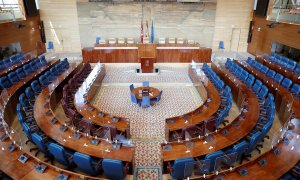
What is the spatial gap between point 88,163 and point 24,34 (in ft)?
49.0

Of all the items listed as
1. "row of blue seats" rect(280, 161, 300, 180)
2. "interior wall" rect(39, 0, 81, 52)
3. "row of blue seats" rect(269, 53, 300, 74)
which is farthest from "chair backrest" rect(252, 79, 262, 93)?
"interior wall" rect(39, 0, 81, 52)

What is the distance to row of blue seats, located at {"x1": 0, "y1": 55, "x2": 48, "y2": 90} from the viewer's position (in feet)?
32.1

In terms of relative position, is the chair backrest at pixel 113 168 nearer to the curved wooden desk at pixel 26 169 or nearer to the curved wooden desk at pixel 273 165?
the curved wooden desk at pixel 26 169

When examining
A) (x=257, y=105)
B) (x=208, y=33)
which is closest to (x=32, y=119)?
(x=257, y=105)

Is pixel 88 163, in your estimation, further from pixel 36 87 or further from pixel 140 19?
pixel 140 19

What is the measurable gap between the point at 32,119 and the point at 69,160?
9.27 ft

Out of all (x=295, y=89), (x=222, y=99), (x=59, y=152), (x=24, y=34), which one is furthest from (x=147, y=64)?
(x=59, y=152)

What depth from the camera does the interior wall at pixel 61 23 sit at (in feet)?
59.2

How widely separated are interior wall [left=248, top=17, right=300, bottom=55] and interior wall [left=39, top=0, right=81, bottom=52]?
49.0ft

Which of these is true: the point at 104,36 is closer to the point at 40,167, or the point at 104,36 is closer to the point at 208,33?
the point at 208,33

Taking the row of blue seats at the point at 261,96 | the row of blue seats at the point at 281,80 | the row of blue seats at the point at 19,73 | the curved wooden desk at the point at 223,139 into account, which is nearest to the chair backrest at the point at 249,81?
the row of blue seats at the point at 261,96

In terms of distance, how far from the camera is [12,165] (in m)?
5.03

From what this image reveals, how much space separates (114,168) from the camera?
5.29 metres

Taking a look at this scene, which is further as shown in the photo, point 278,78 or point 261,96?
point 278,78
